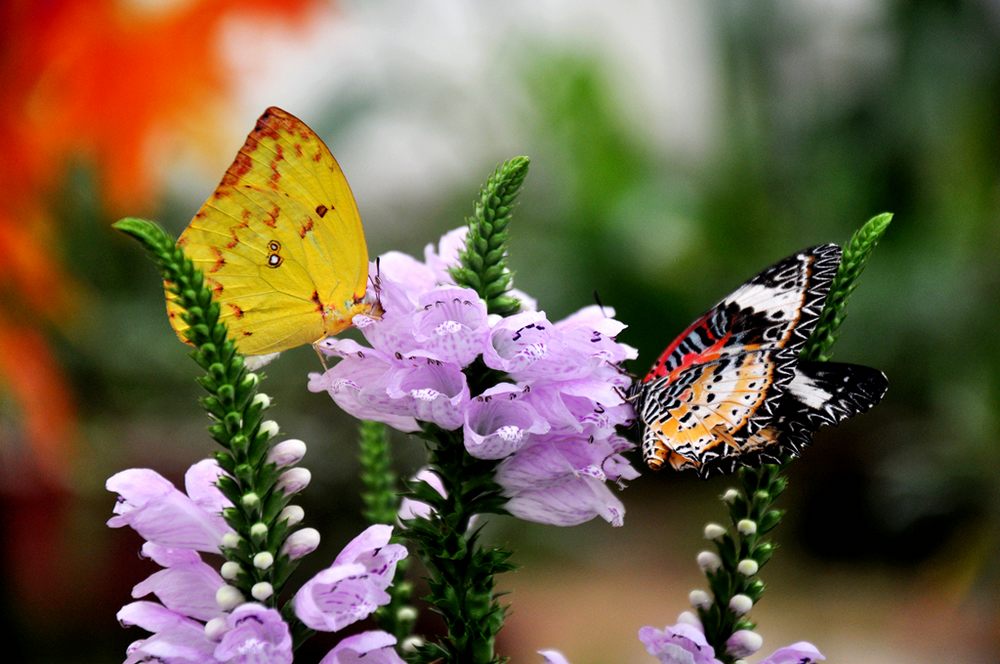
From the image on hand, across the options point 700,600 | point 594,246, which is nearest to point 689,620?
point 700,600

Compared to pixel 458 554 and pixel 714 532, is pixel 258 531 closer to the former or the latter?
pixel 458 554

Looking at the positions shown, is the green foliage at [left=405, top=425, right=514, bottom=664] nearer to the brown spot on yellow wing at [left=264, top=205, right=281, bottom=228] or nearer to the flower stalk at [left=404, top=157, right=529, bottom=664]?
the flower stalk at [left=404, top=157, right=529, bottom=664]

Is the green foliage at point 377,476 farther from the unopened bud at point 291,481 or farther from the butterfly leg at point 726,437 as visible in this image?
the butterfly leg at point 726,437

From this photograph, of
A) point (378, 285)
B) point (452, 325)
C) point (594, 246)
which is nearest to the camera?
point (452, 325)

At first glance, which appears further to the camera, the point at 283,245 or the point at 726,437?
the point at 283,245

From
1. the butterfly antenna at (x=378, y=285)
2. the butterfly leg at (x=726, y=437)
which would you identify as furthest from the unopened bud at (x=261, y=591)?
the butterfly leg at (x=726, y=437)

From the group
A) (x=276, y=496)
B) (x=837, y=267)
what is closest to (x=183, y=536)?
(x=276, y=496)

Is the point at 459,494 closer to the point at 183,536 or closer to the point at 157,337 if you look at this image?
the point at 183,536
